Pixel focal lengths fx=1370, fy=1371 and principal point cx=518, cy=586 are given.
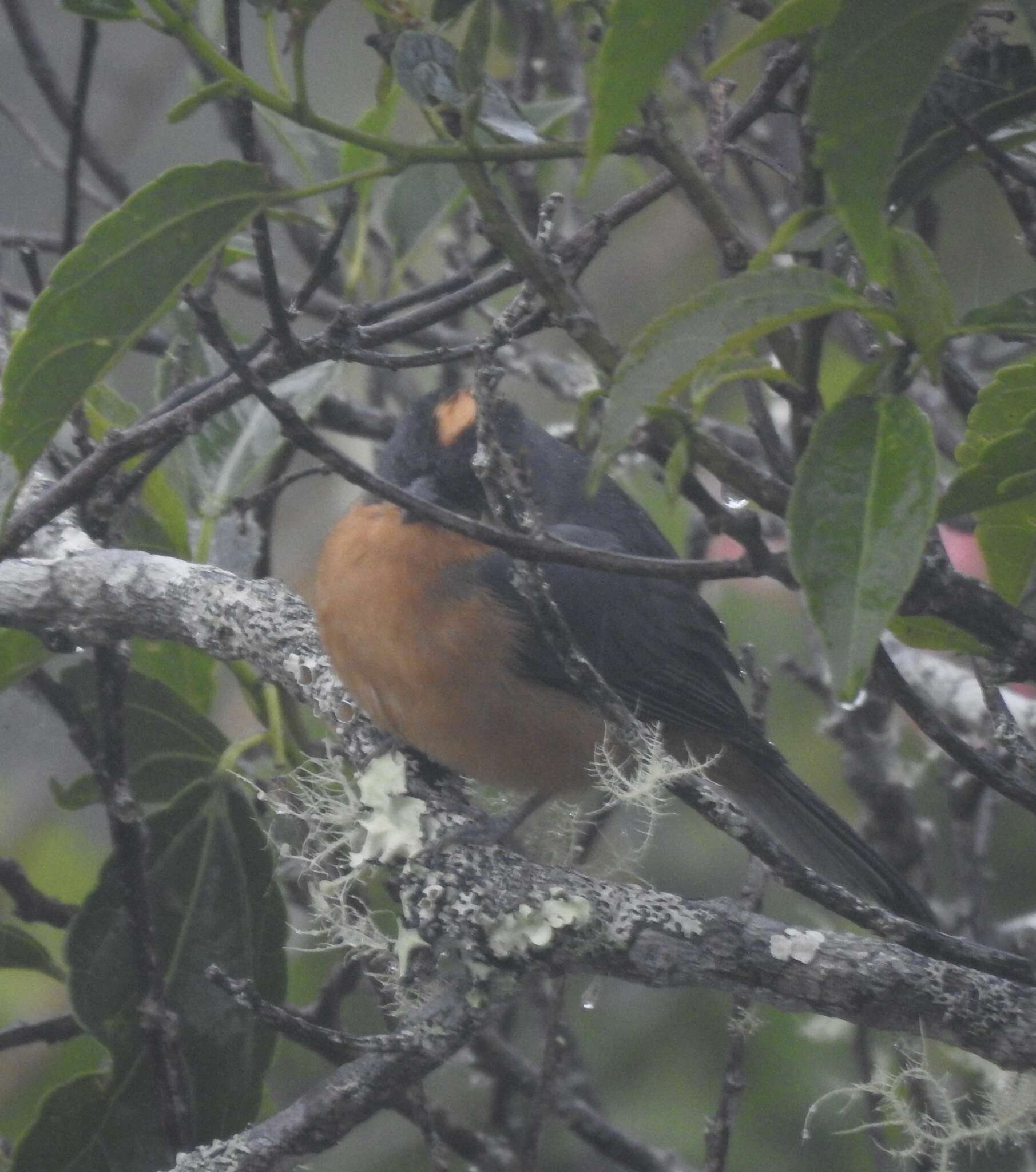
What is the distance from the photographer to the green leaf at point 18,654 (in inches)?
73.9

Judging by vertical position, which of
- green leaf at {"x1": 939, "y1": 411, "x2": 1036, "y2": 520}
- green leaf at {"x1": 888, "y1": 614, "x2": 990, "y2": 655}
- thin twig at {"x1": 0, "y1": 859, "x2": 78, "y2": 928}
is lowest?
thin twig at {"x1": 0, "y1": 859, "x2": 78, "y2": 928}

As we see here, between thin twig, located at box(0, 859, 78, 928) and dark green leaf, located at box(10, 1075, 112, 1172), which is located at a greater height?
thin twig, located at box(0, 859, 78, 928)

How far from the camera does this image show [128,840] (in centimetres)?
183

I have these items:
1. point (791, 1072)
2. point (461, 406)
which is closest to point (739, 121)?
point (461, 406)

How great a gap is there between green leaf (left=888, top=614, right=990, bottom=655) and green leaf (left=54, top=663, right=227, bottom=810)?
3.59 ft

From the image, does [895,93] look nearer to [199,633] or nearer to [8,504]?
[8,504]

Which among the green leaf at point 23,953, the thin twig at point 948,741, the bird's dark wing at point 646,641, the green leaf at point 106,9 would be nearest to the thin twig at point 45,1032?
the green leaf at point 23,953

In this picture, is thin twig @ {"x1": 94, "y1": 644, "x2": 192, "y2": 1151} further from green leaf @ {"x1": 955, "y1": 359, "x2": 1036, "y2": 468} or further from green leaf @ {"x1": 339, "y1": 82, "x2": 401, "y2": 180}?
green leaf @ {"x1": 955, "y1": 359, "x2": 1036, "y2": 468}

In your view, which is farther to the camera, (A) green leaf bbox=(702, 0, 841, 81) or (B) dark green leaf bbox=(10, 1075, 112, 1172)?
(B) dark green leaf bbox=(10, 1075, 112, 1172)

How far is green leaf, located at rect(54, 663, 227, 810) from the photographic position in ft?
6.79

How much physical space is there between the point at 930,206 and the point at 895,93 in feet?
4.86

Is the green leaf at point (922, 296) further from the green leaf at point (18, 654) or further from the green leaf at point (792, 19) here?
the green leaf at point (18, 654)

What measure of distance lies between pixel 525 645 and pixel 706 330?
1361mm

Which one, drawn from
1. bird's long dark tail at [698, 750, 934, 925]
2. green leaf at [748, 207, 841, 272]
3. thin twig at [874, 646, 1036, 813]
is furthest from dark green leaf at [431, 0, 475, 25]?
bird's long dark tail at [698, 750, 934, 925]
